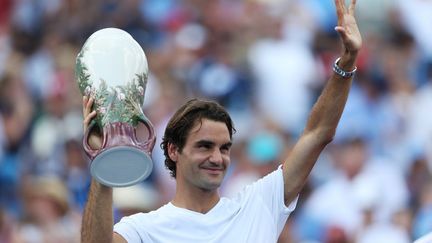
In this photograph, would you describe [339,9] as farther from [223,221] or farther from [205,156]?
[223,221]

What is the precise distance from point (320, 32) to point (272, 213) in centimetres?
670

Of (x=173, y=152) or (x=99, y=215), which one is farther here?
(x=173, y=152)

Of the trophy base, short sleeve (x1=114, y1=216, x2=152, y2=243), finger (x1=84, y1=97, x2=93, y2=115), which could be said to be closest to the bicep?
short sleeve (x1=114, y1=216, x2=152, y2=243)

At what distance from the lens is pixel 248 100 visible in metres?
12.1

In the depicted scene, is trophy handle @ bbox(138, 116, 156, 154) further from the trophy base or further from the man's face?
the man's face

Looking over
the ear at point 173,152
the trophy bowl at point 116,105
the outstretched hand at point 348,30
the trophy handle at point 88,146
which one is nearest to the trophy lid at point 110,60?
the trophy bowl at point 116,105

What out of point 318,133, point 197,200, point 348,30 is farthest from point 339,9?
point 197,200

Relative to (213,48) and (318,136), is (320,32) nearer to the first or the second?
(213,48)

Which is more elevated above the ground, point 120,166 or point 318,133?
point 318,133

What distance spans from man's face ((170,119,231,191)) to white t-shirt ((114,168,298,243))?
14 cm

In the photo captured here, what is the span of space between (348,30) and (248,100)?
5.97 m

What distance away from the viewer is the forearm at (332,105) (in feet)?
20.3

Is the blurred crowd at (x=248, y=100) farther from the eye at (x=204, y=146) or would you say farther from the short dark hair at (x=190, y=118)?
the eye at (x=204, y=146)

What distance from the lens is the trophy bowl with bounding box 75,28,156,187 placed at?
543 cm
